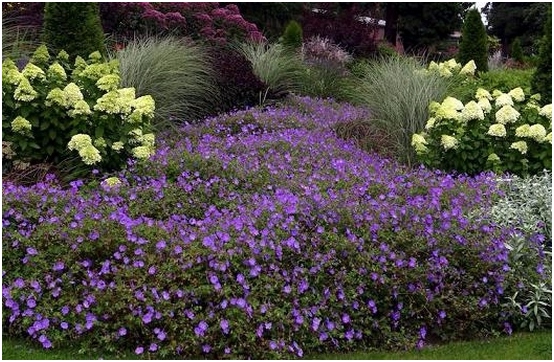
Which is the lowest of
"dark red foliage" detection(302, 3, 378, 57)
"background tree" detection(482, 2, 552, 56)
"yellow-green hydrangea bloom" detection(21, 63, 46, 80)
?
"background tree" detection(482, 2, 552, 56)

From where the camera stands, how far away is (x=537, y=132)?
5898mm

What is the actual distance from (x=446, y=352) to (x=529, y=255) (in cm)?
97

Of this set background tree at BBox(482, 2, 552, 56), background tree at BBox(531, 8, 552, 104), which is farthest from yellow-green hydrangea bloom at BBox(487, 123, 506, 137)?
background tree at BBox(482, 2, 552, 56)

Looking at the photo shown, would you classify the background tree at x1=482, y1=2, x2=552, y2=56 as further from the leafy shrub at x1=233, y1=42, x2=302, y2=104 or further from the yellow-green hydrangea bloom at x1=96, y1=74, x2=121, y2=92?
the yellow-green hydrangea bloom at x1=96, y1=74, x2=121, y2=92

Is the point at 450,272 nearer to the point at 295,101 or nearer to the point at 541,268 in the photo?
the point at 541,268

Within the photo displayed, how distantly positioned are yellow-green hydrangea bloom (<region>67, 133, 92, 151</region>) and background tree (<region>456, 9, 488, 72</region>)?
949cm

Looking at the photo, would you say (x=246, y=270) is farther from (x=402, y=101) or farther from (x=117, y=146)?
(x=402, y=101)

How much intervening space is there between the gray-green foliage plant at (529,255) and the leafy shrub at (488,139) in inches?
48.8

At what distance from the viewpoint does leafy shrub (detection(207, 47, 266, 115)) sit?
30.0 feet

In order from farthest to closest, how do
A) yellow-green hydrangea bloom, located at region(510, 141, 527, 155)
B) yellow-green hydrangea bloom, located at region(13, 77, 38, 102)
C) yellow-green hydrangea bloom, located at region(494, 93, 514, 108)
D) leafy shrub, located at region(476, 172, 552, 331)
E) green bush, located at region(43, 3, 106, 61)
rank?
1. green bush, located at region(43, 3, 106, 61)
2. yellow-green hydrangea bloom, located at region(494, 93, 514, 108)
3. yellow-green hydrangea bloom, located at region(510, 141, 527, 155)
4. yellow-green hydrangea bloom, located at region(13, 77, 38, 102)
5. leafy shrub, located at region(476, 172, 552, 331)

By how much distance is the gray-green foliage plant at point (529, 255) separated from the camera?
3803mm

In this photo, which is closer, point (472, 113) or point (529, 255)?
point (529, 255)

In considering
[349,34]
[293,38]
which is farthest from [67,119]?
[349,34]

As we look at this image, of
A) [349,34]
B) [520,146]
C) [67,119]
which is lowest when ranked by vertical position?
[349,34]
